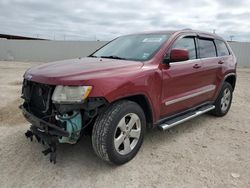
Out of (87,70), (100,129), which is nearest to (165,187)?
(100,129)

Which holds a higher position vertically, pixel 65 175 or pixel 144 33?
pixel 144 33

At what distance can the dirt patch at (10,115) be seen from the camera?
14.4ft

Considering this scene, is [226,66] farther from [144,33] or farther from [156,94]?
[156,94]

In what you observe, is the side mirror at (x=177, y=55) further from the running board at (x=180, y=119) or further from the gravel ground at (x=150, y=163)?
the gravel ground at (x=150, y=163)

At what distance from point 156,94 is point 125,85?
607mm

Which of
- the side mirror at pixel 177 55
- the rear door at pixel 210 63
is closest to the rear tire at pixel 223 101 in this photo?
the rear door at pixel 210 63

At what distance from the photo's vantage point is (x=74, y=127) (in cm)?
260

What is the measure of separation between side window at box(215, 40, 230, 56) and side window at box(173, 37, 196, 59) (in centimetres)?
103

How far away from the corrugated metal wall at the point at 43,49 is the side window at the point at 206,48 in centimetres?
1820

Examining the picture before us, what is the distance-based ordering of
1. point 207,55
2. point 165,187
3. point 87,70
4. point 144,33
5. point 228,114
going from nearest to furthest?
point 165,187 < point 87,70 < point 144,33 < point 207,55 < point 228,114

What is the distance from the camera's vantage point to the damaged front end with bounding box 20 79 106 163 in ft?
8.26

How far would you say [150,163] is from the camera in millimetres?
3010

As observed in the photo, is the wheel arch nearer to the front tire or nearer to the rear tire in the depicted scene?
the rear tire

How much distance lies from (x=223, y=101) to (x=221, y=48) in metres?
1.14
